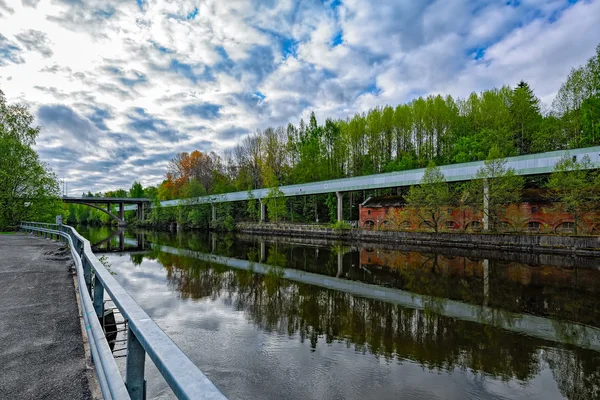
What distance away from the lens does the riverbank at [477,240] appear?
2102 cm

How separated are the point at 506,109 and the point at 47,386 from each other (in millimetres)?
48960

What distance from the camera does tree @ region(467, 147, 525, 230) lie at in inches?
1006

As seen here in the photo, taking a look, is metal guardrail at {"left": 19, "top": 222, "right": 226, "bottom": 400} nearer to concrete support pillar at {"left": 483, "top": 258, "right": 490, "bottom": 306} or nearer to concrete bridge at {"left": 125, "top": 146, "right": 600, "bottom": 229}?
concrete support pillar at {"left": 483, "top": 258, "right": 490, "bottom": 306}

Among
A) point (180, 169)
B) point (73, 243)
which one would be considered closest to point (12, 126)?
point (73, 243)

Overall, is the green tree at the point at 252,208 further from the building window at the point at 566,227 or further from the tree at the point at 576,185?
the tree at the point at 576,185

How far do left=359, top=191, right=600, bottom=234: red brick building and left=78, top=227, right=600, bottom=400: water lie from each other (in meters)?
9.04

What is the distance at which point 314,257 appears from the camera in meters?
23.2

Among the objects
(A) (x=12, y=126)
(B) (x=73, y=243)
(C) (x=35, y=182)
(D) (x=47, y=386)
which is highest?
(A) (x=12, y=126)

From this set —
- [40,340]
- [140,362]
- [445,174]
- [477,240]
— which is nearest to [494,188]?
[477,240]

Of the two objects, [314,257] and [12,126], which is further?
[12,126]

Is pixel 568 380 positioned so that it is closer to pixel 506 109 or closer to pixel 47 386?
pixel 47 386

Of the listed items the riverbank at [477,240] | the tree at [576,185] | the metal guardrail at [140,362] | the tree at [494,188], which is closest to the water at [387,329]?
the riverbank at [477,240]

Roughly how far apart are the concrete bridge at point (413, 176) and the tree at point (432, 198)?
1.16m

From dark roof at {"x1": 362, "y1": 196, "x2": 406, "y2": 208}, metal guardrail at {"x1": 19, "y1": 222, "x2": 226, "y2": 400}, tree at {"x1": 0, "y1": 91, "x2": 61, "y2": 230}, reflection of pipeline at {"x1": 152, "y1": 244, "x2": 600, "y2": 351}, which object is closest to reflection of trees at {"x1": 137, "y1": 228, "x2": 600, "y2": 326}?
reflection of pipeline at {"x1": 152, "y1": 244, "x2": 600, "y2": 351}
